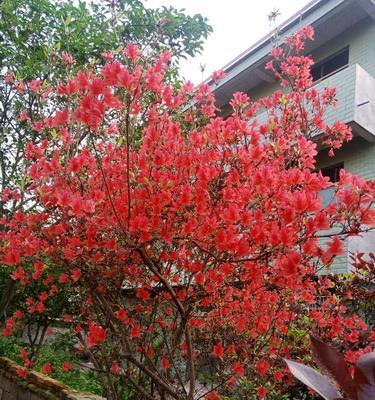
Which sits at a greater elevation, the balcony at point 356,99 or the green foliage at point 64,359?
the balcony at point 356,99

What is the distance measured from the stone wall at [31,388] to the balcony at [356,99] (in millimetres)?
6215

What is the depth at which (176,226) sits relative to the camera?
231 cm

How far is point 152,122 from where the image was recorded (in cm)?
261

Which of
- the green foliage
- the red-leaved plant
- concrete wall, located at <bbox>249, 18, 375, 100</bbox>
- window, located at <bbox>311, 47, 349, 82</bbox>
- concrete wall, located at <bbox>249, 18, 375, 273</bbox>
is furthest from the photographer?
window, located at <bbox>311, 47, 349, 82</bbox>

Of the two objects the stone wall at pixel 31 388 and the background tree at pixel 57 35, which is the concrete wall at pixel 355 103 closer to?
the background tree at pixel 57 35

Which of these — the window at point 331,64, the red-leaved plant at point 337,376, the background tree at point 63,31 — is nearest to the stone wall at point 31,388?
the background tree at point 63,31

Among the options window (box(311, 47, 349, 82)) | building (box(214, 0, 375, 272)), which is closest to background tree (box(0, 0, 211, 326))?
building (box(214, 0, 375, 272))

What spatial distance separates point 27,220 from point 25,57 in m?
3.20

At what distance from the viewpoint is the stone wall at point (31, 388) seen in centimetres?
400

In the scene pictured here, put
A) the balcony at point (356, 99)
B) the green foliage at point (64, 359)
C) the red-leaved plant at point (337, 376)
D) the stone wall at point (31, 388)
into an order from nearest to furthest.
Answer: the red-leaved plant at point (337, 376)
the stone wall at point (31, 388)
the green foliage at point (64, 359)
the balcony at point (356, 99)

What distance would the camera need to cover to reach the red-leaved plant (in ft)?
3.53

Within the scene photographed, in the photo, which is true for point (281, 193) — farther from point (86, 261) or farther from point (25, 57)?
point (25, 57)

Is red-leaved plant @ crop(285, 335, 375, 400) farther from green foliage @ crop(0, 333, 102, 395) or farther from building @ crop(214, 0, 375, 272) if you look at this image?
building @ crop(214, 0, 375, 272)

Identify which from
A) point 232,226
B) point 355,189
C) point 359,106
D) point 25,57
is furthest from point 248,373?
point 359,106
